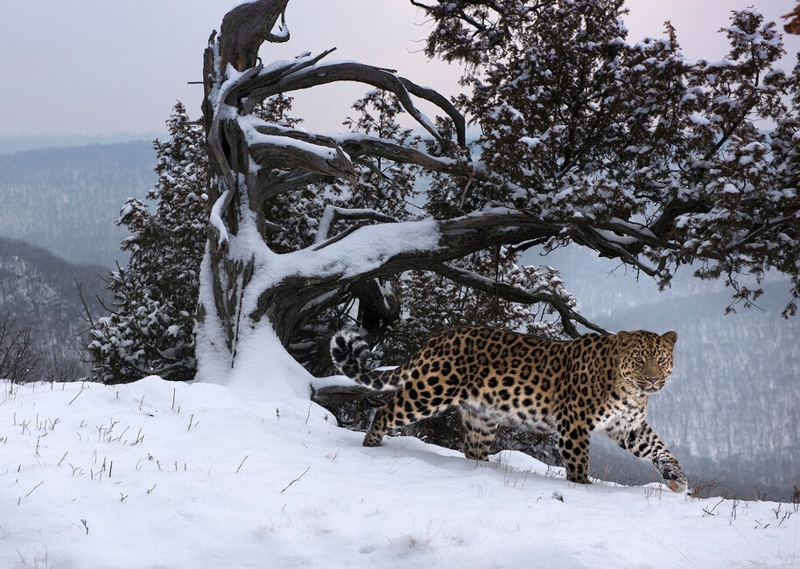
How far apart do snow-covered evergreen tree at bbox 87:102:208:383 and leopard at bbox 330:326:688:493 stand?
9056mm

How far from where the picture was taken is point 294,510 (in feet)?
17.3

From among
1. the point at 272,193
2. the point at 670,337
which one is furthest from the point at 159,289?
the point at 670,337

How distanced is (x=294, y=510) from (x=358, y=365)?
3059mm

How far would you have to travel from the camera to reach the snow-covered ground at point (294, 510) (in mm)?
4656

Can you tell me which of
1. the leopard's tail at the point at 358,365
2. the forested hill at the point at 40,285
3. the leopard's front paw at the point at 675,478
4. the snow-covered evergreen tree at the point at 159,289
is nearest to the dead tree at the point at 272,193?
the snow-covered evergreen tree at the point at 159,289

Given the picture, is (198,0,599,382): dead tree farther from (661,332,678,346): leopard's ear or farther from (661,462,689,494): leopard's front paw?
(661,462,689,494): leopard's front paw

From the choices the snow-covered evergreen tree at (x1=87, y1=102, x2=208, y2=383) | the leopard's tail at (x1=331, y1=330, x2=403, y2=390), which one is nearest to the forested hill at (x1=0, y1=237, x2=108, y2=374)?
the snow-covered evergreen tree at (x1=87, y1=102, x2=208, y2=383)

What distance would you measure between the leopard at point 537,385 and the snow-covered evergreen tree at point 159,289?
29.7 ft

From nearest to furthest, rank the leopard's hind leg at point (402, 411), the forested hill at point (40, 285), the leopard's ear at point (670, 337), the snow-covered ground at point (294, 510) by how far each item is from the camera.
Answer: the snow-covered ground at point (294, 510) < the leopard's ear at point (670, 337) < the leopard's hind leg at point (402, 411) < the forested hill at point (40, 285)

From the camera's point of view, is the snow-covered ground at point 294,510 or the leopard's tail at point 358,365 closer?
the snow-covered ground at point 294,510

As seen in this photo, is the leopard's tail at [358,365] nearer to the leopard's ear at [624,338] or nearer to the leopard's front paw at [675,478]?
the leopard's ear at [624,338]

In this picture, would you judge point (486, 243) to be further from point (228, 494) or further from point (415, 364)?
point (228, 494)

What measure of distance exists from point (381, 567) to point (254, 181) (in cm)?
999

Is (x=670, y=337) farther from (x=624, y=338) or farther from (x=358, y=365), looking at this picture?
(x=358, y=365)
